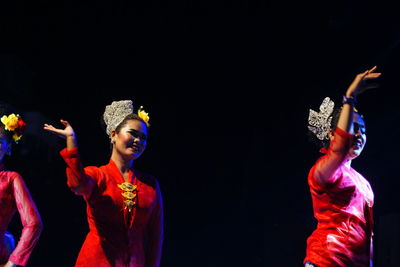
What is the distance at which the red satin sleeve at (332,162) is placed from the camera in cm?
238

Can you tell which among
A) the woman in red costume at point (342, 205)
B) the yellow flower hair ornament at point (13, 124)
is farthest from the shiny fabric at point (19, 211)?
the woman in red costume at point (342, 205)

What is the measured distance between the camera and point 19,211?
2930 mm

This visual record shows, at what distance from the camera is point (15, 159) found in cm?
399

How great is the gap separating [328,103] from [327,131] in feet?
0.55

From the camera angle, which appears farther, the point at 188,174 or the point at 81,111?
the point at 188,174

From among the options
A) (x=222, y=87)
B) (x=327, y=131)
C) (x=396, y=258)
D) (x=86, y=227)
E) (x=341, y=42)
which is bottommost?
(x=396, y=258)

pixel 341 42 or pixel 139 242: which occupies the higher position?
pixel 341 42

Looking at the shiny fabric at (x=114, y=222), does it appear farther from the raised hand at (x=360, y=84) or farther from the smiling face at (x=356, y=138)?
the raised hand at (x=360, y=84)

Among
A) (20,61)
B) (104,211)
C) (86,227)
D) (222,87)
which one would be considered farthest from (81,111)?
(104,211)

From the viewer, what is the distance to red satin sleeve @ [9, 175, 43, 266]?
274 centimetres

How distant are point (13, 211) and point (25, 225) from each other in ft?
0.54

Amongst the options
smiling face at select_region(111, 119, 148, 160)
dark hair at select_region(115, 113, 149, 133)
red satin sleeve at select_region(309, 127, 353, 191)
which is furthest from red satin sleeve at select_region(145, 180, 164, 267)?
red satin sleeve at select_region(309, 127, 353, 191)

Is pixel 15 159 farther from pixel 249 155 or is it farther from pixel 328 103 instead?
pixel 328 103

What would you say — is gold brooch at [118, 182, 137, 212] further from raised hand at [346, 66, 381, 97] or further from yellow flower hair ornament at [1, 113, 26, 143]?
raised hand at [346, 66, 381, 97]
